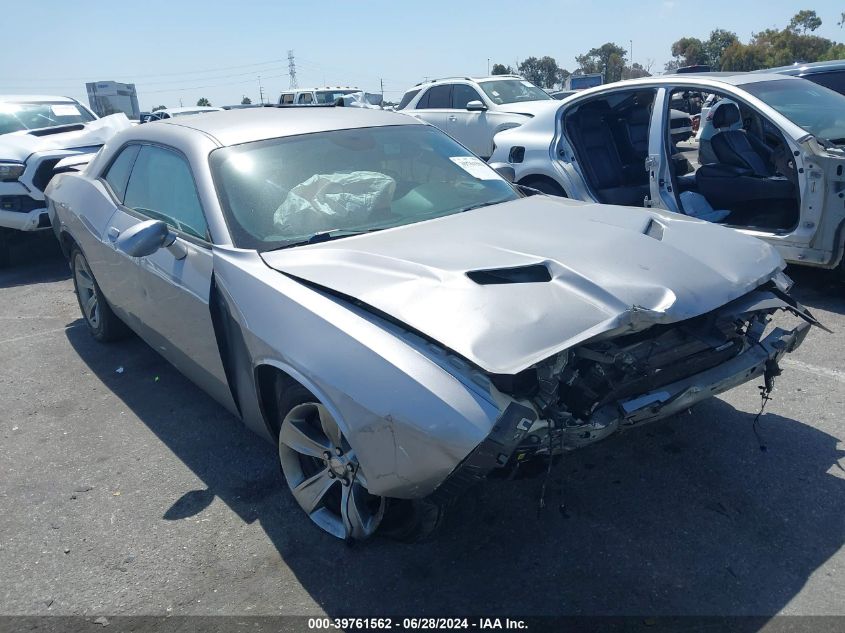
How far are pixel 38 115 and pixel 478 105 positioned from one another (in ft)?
21.7

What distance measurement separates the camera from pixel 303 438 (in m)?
2.94

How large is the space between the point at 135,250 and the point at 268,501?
129 centimetres

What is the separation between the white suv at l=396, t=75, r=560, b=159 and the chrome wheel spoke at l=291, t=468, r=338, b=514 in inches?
375

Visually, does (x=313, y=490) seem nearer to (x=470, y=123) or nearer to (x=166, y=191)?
(x=166, y=191)

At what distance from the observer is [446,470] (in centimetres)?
231

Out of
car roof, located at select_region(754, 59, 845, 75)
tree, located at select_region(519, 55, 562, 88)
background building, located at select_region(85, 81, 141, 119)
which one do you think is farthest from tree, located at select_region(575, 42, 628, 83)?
car roof, located at select_region(754, 59, 845, 75)

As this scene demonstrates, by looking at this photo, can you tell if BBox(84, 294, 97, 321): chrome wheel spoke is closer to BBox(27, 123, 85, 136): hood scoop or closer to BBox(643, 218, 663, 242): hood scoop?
BBox(643, 218, 663, 242): hood scoop

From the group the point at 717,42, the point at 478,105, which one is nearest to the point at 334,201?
the point at 478,105

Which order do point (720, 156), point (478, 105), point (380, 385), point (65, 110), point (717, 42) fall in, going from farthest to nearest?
point (717, 42) → point (478, 105) → point (65, 110) → point (720, 156) → point (380, 385)

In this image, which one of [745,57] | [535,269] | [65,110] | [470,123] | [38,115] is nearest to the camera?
[535,269]

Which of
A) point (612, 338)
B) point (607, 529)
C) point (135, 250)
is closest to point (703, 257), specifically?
point (612, 338)

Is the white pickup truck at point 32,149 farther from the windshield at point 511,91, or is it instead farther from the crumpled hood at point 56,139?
the windshield at point 511,91

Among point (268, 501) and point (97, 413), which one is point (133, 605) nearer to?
point (268, 501)

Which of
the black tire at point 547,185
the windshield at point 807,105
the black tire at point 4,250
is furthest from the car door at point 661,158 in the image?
the black tire at point 4,250
